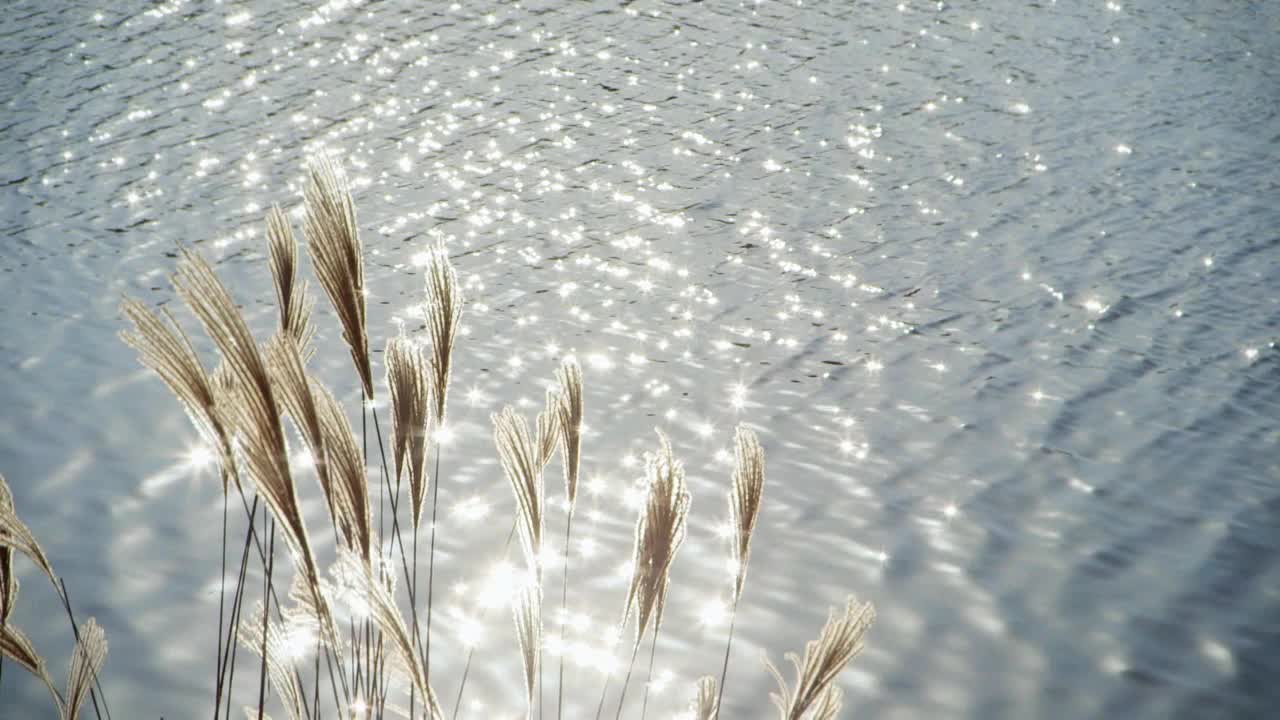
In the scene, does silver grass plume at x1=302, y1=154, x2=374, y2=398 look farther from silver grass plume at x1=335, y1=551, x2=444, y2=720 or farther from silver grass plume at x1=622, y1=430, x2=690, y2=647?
silver grass plume at x1=622, y1=430, x2=690, y2=647

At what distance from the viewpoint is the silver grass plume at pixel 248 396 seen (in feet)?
4.08

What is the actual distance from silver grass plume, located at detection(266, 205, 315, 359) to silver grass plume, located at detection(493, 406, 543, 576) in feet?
1.01

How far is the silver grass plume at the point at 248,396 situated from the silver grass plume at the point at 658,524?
0.50 meters

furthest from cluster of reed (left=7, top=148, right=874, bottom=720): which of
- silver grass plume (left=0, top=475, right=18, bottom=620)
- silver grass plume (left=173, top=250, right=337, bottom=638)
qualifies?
silver grass plume (left=0, top=475, right=18, bottom=620)

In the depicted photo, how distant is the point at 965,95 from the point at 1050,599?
27.5 ft

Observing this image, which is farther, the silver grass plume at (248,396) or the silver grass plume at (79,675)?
the silver grass plume at (79,675)

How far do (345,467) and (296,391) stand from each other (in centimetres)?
16

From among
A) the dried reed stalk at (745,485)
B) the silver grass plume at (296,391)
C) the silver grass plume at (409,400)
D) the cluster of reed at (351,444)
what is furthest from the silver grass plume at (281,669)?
the dried reed stalk at (745,485)

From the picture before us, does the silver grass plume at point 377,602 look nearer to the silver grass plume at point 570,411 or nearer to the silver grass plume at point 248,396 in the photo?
the silver grass plume at point 248,396

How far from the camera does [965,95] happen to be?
12.3m

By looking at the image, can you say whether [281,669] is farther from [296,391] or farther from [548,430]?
[296,391]

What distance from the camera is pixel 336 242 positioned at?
1.46 m

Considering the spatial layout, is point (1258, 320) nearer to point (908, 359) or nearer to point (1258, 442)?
point (1258, 442)

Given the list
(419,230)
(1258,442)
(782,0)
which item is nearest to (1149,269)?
(1258,442)
